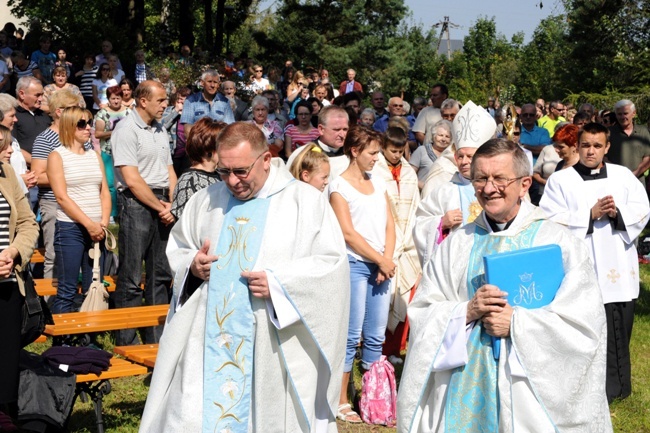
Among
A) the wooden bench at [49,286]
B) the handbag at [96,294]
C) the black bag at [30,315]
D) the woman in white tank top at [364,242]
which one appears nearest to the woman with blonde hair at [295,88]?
the wooden bench at [49,286]

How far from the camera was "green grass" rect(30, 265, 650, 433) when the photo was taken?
6871 mm

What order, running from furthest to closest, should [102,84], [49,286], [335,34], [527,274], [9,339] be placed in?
1. [335,34]
2. [102,84]
3. [49,286]
4. [9,339]
5. [527,274]

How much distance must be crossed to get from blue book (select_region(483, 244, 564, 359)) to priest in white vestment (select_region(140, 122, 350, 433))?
1.05m

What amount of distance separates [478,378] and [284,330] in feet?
3.61

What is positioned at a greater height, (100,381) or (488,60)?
(488,60)

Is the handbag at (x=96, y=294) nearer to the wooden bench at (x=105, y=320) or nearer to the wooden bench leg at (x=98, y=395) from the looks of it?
the wooden bench at (x=105, y=320)

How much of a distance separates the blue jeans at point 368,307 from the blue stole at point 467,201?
78cm

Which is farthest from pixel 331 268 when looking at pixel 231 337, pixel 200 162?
pixel 200 162

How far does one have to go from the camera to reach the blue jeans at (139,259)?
810 cm

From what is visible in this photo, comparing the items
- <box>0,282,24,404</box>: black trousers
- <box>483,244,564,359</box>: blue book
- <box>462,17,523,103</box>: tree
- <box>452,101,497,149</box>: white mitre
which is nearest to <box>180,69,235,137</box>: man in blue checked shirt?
<box>452,101,497,149</box>: white mitre

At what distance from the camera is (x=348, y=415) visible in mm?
7090

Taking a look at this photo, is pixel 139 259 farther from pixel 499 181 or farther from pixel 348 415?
pixel 499 181

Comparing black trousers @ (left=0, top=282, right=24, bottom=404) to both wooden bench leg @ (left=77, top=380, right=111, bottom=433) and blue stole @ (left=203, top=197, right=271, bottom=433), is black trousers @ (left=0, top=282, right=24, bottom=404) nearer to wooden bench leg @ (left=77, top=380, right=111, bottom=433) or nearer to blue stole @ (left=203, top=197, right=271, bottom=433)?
wooden bench leg @ (left=77, top=380, right=111, bottom=433)

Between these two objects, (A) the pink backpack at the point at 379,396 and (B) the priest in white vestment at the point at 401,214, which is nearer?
(A) the pink backpack at the point at 379,396
